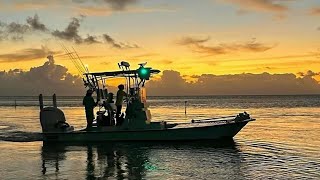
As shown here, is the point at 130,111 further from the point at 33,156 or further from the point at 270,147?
the point at 270,147

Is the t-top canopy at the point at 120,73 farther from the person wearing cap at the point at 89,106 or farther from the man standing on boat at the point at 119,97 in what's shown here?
the person wearing cap at the point at 89,106

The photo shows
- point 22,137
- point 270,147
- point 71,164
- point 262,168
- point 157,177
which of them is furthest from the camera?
point 22,137

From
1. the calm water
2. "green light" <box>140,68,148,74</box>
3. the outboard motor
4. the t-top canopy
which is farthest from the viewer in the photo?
the outboard motor

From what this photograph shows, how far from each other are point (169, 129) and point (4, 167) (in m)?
8.07

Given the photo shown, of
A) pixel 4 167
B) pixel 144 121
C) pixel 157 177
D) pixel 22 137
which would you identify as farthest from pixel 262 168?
pixel 22 137

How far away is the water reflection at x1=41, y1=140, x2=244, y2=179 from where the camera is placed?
533 inches

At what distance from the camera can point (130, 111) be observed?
2016 cm

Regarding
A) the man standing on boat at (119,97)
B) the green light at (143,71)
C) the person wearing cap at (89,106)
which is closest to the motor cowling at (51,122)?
the person wearing cap at (89,106)

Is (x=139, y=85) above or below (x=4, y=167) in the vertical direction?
above

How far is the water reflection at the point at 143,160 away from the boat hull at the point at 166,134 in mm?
322

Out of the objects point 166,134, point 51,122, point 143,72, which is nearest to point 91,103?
point 51,122

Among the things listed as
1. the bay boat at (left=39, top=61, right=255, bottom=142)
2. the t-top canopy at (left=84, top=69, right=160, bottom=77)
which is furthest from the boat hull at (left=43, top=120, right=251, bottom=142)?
the t-top canopy at (left=84, top=69, right=160, bottom=77)

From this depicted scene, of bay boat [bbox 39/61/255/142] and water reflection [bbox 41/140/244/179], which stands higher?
bay boat [bbox 39/61/255/142]

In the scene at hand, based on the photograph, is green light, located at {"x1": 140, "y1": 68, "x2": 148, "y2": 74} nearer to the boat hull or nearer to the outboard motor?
the boat hull
